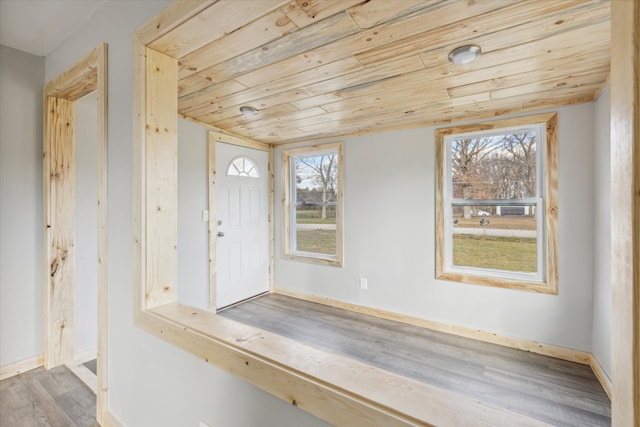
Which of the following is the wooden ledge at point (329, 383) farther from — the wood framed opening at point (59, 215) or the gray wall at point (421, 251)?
the gray wall at point (421, 251)

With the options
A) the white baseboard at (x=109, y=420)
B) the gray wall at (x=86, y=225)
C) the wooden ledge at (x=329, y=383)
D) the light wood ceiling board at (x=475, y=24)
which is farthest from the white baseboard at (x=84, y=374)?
the light wood ceiling board at (x=475, y=24)

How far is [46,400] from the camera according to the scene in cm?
185

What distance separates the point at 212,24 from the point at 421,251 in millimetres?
2687

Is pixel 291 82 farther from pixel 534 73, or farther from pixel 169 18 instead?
pixel 534 73

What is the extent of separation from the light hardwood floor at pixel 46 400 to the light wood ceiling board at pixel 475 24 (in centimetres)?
284

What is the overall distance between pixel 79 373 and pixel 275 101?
266 centimetres

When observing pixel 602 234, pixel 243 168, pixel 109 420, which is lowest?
pixel 109 420

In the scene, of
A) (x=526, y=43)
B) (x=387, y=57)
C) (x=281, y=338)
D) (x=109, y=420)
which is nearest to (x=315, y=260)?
(x=109, y=420)

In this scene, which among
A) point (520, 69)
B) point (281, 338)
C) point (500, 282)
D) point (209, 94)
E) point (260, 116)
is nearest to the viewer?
point (281, 338)

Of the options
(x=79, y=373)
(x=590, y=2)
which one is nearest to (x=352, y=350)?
(x=79, y=373)

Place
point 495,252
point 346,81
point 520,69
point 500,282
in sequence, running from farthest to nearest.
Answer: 1. point 495,252
2. point 500,282
3. point 346,81
4. point 520,69

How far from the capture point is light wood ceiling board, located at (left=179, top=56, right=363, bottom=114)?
180 centimetres

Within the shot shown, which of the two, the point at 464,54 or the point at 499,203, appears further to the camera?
the point at 499,203

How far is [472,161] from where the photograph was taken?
111 inches
